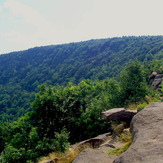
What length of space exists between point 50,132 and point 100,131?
520 centimetres

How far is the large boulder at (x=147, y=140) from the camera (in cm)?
474

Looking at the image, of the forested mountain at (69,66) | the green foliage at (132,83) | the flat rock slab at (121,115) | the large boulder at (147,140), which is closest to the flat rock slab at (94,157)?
the large boulder at (147,140)

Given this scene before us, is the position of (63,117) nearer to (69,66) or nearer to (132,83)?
(132,83)

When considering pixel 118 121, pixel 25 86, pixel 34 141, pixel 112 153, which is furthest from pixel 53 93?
pixel 25 86

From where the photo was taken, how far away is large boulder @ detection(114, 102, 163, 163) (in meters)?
4.74

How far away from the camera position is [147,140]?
5.54 metres

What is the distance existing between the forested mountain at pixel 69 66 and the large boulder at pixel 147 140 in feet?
291

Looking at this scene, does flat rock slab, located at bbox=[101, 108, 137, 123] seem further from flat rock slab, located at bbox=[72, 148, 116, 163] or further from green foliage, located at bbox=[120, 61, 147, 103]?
green foliage, located at bbox=[120, 61, 147, 103]

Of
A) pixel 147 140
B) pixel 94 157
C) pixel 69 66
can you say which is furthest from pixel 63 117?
pixel 69 66

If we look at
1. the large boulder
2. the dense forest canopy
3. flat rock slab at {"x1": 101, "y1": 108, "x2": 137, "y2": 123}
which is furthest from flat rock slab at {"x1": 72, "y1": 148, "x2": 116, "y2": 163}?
the dense forest canopy

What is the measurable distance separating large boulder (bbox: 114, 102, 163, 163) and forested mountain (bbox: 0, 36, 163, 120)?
8871cm

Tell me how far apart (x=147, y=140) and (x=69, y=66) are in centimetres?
15026

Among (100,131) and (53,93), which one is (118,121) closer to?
(100,131)

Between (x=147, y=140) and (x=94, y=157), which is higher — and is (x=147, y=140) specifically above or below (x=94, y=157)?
above
